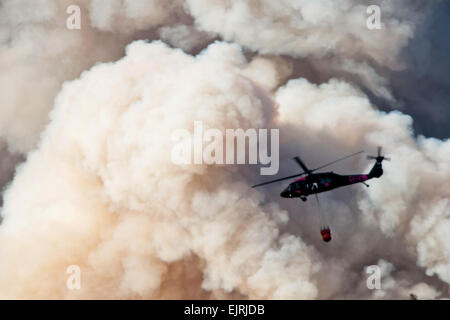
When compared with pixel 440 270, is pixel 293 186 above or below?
above

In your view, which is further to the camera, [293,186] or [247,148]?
[247,148]
